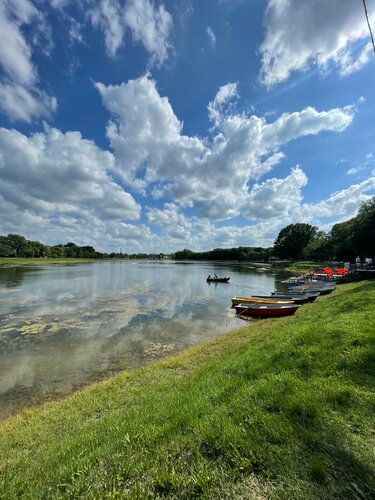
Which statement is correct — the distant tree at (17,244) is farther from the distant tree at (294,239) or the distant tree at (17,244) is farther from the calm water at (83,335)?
the distant tree at (294,239)

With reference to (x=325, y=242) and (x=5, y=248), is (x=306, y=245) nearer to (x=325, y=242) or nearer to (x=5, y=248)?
(x=325, y=242)

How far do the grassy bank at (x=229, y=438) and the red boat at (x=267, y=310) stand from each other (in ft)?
44.1

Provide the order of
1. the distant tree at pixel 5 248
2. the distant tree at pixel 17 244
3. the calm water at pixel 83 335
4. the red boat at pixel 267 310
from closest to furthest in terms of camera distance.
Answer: the calm water at pixel 83 335
the red boat at pixel 267 310
the distant tree at pixel 5 248
the distant tree at pixel 17 244

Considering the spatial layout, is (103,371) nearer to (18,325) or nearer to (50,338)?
(50,338)

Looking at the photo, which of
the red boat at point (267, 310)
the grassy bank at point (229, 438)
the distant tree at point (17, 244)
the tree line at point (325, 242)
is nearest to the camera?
the grassy bank at point (229, 438)

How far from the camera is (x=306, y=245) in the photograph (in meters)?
121

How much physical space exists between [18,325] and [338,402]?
67.1 ft

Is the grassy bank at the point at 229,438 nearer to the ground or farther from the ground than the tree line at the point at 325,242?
nearer to the ground

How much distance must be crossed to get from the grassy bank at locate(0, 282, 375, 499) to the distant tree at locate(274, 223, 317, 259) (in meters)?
127

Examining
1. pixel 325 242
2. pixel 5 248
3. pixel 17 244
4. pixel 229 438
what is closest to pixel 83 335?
pixel 229 438

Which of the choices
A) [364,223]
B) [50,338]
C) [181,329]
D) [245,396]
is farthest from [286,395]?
[364,223]

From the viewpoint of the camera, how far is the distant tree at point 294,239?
122188 millimetres

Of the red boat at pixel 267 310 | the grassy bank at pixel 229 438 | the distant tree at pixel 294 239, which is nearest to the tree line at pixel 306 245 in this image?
the distant tree at pixel 294 239

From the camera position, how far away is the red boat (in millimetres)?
19797
